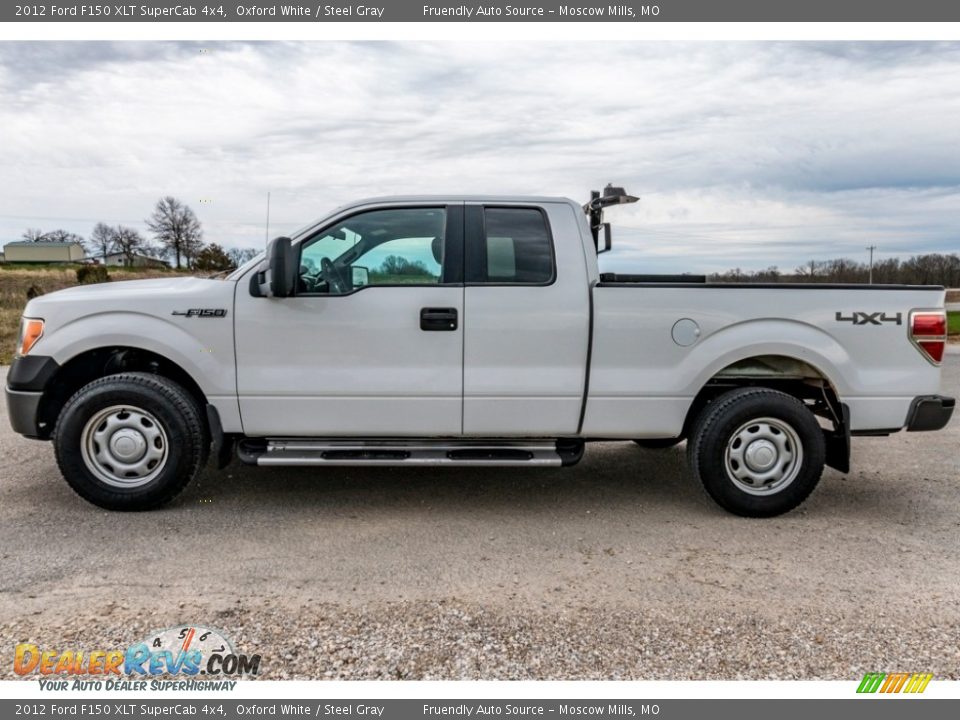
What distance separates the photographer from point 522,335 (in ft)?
15.4

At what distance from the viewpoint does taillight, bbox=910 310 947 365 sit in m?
4.70

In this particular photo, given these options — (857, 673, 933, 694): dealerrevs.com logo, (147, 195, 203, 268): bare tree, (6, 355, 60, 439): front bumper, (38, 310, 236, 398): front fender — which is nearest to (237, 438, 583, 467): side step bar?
(38, 310, 236, 398): front fender

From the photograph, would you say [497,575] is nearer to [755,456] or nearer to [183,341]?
[755,456]

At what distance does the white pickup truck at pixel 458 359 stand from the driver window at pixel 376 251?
13 mm

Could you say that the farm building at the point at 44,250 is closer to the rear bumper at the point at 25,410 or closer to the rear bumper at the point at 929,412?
the rear bumper at the point at 25,410

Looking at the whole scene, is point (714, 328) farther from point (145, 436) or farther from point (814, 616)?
point (145, 436)

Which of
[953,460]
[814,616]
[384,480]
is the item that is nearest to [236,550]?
[384,480]

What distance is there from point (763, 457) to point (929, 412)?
3.62ft

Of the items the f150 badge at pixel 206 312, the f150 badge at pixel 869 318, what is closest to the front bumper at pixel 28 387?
the f150 badge at pixel 206 312

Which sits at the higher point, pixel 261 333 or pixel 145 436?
pixel 261 333

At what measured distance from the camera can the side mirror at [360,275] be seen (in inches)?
188

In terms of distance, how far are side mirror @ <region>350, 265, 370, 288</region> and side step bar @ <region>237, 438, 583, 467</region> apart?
1.04 m

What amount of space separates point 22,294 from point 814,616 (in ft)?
92.2

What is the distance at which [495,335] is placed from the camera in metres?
4.67
